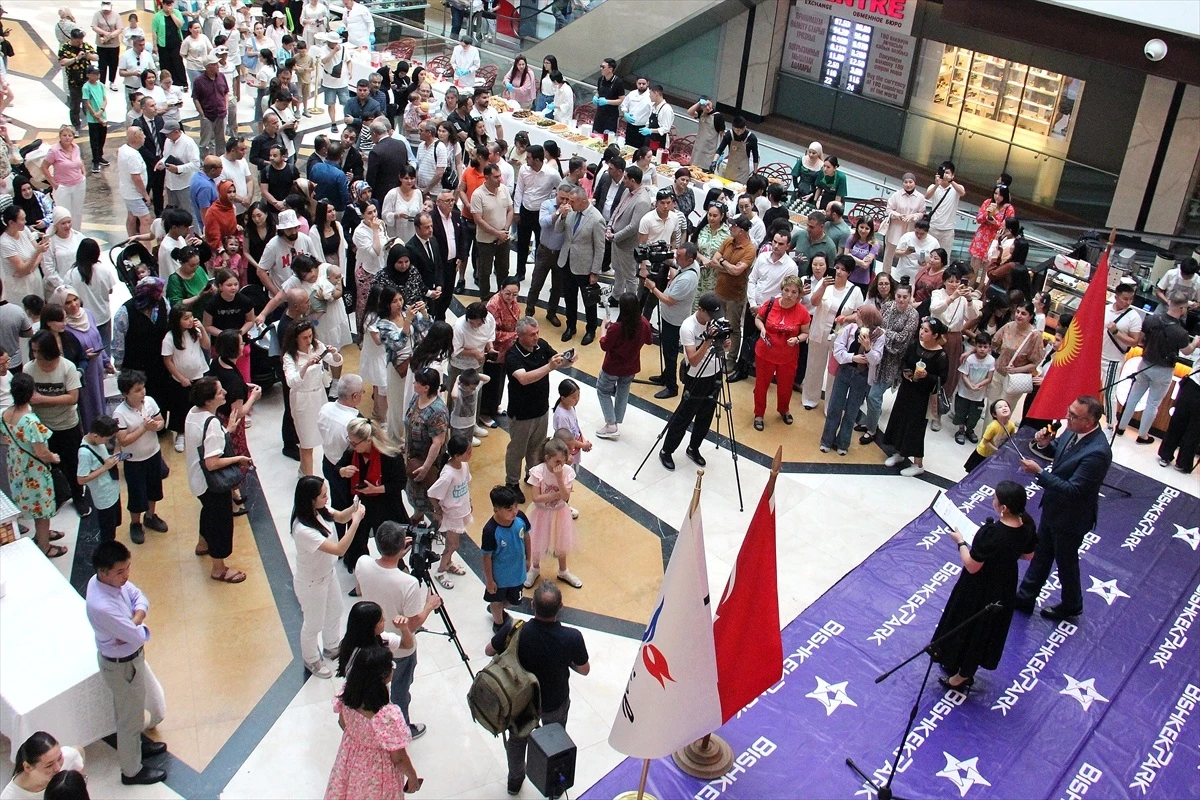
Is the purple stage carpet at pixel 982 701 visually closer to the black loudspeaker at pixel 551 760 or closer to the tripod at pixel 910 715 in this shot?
the tripod at pixel 910 715

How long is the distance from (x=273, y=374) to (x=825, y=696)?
220 inches

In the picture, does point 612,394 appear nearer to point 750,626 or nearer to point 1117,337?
point 750,626

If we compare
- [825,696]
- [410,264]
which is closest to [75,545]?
[410,264]

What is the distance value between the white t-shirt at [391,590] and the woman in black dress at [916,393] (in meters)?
4.88

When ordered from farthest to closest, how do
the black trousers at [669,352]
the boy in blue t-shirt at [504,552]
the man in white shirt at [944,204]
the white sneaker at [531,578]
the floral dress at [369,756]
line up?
the man in white shirt at [944,204] < the black trousers at [669,352] < the white sneaker at [531,578] < the boy in blue t-shirt at [504,552] < the floral dress at [369,756]

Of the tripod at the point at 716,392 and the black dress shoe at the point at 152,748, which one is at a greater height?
the tripod at the point at 716,392

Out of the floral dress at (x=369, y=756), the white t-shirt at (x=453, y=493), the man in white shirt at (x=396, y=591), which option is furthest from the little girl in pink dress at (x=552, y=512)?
the floral dress at (x=369, y=756)

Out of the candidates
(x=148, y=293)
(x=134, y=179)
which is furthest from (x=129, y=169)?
(x=148, y=293)

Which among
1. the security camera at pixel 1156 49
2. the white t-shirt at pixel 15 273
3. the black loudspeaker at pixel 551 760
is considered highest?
the security camera at pixel 1156 49

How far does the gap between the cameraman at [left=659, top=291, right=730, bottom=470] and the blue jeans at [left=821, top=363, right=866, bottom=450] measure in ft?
3.81

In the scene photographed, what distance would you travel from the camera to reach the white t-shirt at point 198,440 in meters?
7.09

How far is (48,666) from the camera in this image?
5965 mm

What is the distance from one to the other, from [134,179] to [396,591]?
720cm

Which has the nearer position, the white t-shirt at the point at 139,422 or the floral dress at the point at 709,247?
the white t-shirt at the point at 139,422
